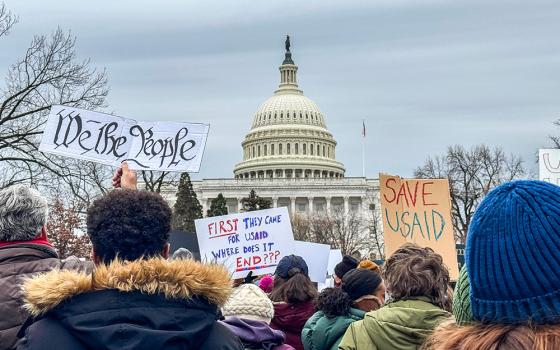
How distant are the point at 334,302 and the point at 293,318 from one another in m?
0.73

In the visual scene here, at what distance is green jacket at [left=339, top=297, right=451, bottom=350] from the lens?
13.0ft

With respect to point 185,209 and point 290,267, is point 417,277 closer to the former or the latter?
point 290,267

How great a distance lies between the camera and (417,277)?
4078 millimetres

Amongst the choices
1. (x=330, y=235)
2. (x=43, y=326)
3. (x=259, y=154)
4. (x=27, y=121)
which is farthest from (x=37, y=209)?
(x=259, y=154)

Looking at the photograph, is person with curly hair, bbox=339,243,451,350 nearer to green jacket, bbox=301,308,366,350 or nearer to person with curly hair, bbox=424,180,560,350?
green jacket, bbox=301,308,366,350

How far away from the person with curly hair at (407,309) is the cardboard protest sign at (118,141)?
411 centimetres

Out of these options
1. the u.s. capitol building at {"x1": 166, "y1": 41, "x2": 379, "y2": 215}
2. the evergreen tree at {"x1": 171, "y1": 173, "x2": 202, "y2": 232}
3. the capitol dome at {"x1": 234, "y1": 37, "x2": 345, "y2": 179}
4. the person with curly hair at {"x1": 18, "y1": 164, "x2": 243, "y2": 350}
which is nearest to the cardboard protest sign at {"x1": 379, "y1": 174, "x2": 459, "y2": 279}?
the person with curly hair at {"x1": 18, "y1": 164, "x2": 243, "y2": 350}

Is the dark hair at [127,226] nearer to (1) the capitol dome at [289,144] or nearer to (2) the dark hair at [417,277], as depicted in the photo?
(2) the dark hair at [417,277]

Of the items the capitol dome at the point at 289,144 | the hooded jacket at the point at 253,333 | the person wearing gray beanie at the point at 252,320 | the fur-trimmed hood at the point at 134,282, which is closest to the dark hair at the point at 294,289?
the person wearing gray beanie at the point at 252,320

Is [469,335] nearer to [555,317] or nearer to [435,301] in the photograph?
[555,317]

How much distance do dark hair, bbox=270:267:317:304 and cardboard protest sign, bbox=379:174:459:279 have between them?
8.03 feet

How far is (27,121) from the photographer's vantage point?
70.4 ft

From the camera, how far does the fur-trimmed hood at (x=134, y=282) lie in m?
2.62

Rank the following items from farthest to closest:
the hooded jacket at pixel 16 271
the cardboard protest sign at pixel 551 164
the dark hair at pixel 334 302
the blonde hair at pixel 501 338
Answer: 1. the cardboard protest sign at pixel 551 164
2. the dark hair at pixel 334 302
3. the hooded jacket at pixel 16 271
4. the blonde hair at pixel 501 338
